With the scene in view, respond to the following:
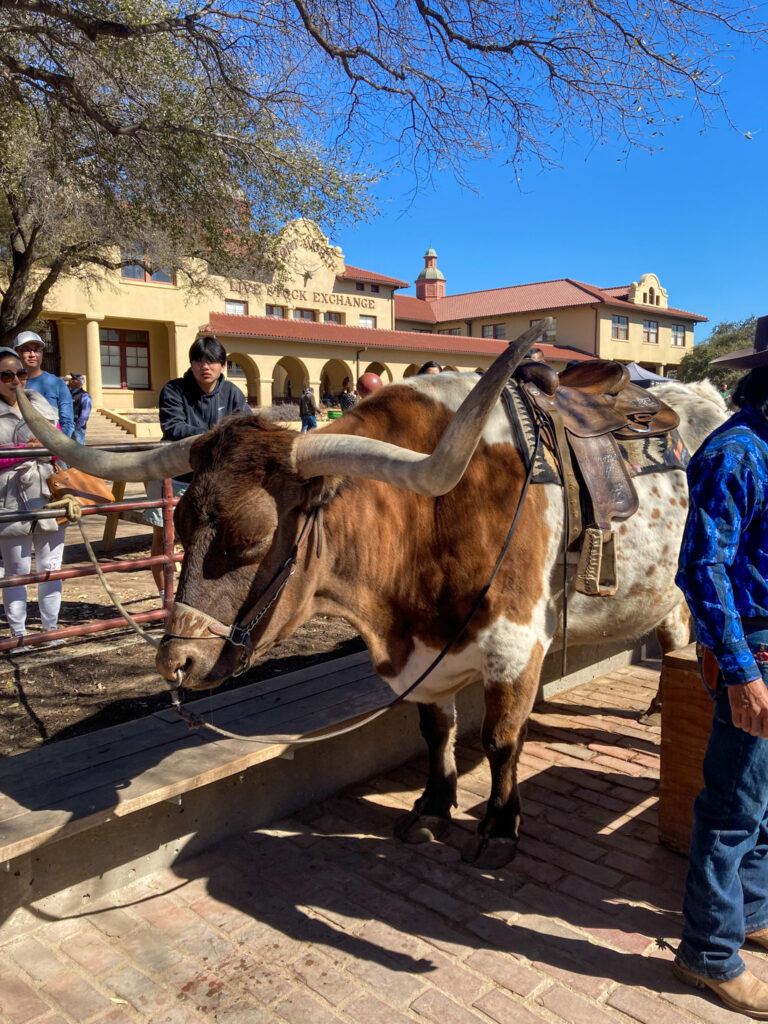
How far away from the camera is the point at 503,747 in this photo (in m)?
3.04

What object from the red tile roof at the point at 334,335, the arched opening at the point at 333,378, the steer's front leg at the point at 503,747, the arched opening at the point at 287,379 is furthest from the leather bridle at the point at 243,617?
the arched opening at the point at 333,378

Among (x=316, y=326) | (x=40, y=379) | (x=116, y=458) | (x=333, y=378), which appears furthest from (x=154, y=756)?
(x=333, y=378)

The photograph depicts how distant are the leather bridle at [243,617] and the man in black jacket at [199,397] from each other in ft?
7.82

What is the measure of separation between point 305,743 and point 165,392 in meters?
2.92

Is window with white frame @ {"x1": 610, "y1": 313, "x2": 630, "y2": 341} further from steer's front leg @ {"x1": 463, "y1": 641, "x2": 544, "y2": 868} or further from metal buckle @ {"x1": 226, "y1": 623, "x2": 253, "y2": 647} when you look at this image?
metal buckle @ {"x1": 226, "y1": 623, "x2": 253, "y2": 647}

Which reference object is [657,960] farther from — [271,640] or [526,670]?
[271,640]

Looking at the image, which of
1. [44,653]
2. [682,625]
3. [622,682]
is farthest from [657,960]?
[44,653]

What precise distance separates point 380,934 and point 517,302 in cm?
5070

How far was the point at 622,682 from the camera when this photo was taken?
218 inches

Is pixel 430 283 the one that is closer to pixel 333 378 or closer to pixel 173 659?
pixel 333 378

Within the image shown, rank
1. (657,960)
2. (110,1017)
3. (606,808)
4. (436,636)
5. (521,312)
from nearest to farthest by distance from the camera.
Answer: (110,1017) < (657,960) < (436,636) < (606,808) < (521,312)

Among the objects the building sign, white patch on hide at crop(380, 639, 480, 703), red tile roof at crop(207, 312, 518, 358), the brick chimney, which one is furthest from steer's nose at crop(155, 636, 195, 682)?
the brick chimney

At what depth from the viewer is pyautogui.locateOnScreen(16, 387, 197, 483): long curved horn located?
279cm

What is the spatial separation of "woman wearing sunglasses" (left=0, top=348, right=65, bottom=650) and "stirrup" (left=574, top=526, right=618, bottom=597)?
11.0 ft
